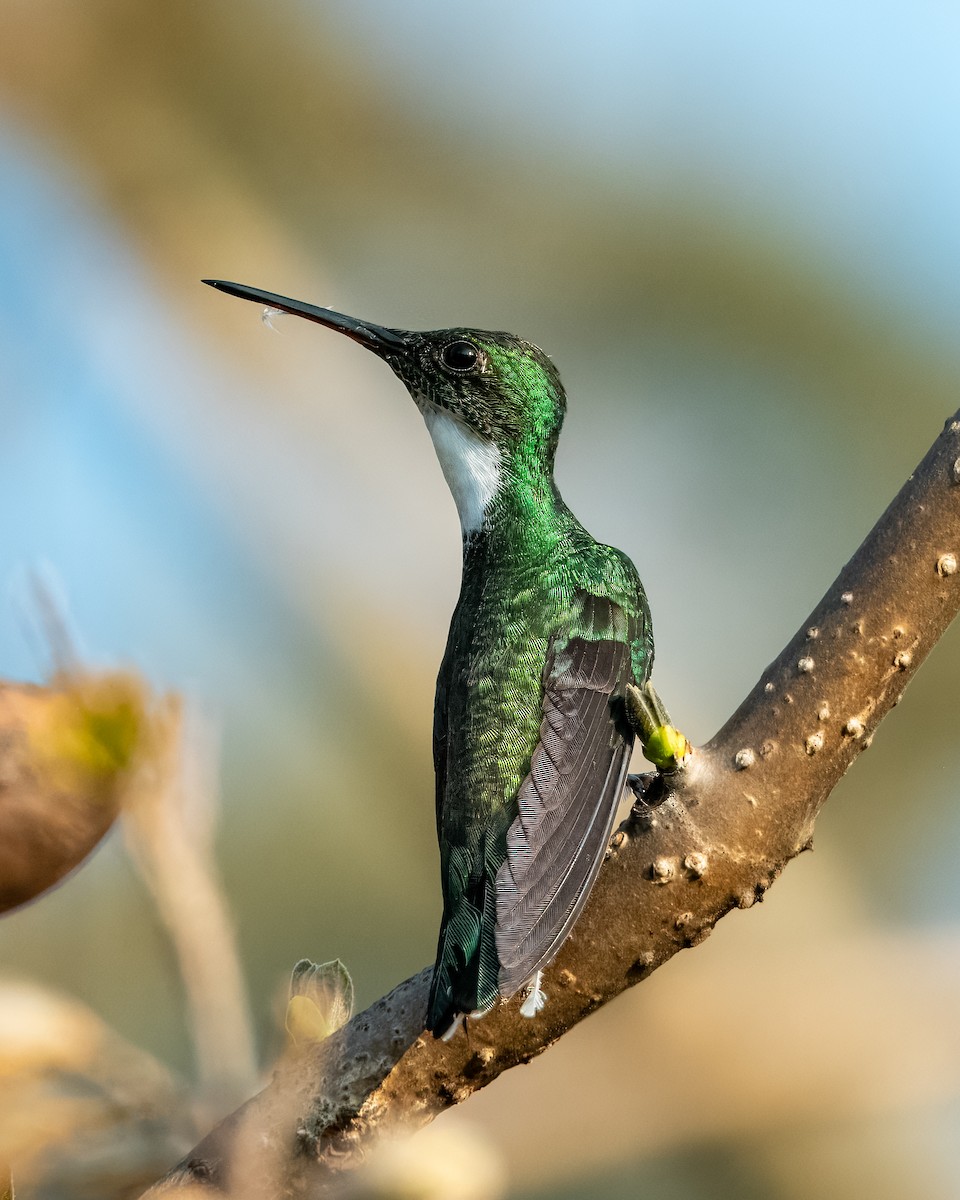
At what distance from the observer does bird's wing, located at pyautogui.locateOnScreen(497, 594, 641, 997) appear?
2.34 meters

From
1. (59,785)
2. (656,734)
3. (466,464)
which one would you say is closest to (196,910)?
(59,785)

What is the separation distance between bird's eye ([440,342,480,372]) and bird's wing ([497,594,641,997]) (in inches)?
39.8

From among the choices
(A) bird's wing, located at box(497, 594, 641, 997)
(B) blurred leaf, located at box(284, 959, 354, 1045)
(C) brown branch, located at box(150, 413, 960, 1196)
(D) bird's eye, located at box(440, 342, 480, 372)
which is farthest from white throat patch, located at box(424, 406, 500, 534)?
(B) blurred leaf, located at box(284, 959, 354, 1045)

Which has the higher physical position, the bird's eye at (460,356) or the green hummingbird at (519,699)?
the bird's eye at (460,356)

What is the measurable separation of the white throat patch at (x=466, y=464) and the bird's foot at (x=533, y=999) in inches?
54.7

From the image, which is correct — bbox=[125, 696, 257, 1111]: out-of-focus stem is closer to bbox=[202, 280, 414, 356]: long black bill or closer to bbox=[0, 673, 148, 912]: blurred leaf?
bbox=[0, 673, 148, 912]: blurred leaf

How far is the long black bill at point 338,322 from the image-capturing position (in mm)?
3562

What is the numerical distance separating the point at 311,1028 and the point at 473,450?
1956mm

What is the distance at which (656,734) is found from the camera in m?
2.27

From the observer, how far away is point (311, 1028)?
2.03m

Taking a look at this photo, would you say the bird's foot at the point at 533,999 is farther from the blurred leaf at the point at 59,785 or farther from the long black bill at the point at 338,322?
the long black bill at the point at 338,322

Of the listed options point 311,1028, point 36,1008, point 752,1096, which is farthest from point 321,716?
point 36,1008

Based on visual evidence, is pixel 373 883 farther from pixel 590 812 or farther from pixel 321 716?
pixel 590 812

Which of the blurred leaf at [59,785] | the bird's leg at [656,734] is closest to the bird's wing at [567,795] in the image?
the bird's leg at [656,734]
